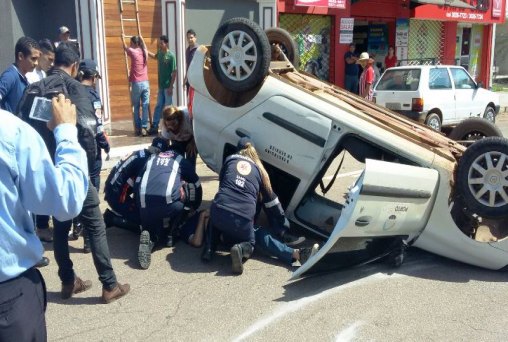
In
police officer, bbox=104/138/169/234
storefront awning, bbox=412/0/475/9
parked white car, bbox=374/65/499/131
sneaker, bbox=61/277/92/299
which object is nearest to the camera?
sneaker, bbox=61/277/92/299

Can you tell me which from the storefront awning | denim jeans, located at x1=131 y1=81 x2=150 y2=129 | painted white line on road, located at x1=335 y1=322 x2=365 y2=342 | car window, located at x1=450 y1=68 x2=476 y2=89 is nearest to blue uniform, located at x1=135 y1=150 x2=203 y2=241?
painted white line on road, located at x1=335 y1=322 x2=365 y2=342

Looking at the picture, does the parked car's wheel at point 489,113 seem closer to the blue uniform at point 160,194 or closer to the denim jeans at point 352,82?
the denim jeans at point 352,82

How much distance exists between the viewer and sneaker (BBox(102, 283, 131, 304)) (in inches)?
162

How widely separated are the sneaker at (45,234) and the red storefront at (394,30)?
11786 mm

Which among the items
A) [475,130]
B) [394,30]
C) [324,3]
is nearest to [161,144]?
[475,130]

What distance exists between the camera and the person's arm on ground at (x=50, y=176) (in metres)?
1.90

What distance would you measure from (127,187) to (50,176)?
3.53m

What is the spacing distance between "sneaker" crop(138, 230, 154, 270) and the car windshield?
8767mm

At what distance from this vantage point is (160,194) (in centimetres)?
501

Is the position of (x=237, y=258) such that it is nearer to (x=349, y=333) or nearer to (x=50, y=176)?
(x=349, y=333)

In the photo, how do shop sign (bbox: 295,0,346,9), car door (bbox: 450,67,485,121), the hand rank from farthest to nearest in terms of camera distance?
shop sign (bbox: 295,0,346,9) → car door (bbox: 450,67,485,121) → the hand

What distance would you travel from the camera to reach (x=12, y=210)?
1959mm

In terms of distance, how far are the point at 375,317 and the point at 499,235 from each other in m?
1.66

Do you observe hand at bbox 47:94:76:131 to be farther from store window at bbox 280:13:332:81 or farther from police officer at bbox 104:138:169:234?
store window at bbox 280:13:332:81
